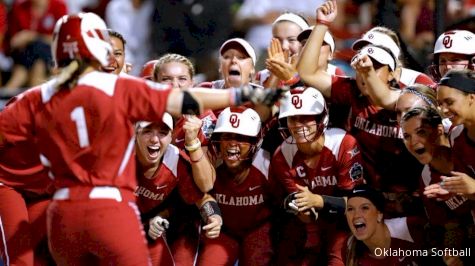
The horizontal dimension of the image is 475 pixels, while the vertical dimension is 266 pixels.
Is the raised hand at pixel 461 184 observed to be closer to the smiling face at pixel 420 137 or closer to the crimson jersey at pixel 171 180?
the smiling face at pixel 420 137

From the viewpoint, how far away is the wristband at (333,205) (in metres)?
8.01

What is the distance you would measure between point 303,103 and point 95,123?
1977mm

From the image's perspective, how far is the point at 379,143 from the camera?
8172 mm

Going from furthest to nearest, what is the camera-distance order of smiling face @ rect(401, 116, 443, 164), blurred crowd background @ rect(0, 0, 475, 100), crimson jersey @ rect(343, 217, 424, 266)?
blurred crowd background @ rect(0, 0, 475, 100)
crimson jersey @ rect(343, 217, 424, 266)
smiling face @ rect(401, 116, 443, 164)

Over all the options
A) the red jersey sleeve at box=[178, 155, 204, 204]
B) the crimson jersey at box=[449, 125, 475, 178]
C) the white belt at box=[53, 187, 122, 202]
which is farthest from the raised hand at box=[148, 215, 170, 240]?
the crimson jersey at box=[449, 125, 475, 178]

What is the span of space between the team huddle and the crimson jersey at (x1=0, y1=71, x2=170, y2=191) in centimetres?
91

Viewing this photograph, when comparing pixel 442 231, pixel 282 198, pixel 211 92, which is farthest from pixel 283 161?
pixel 211 92

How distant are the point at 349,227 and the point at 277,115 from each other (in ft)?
3.01

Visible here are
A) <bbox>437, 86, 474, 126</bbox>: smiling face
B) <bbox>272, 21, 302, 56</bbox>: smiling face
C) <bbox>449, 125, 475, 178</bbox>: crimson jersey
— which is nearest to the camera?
<bbox>437, 86, 474, 126</bbox>: smiling face

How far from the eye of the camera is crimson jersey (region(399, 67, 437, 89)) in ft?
27.6

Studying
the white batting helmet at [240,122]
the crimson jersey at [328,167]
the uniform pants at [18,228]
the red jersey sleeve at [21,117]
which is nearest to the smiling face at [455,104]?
the crimson jersey at [328,167]

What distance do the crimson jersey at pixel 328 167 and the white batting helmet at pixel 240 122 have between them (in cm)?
25

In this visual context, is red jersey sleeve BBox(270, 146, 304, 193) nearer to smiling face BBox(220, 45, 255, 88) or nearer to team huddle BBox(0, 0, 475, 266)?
team huddle BBox(0, 0, 475, 266)

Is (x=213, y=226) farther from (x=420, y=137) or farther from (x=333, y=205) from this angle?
(x=420, y=137)
